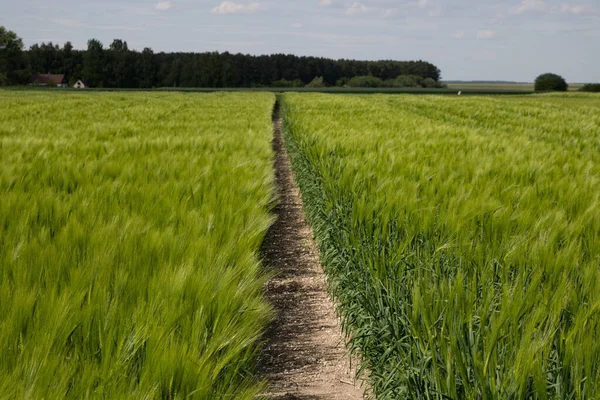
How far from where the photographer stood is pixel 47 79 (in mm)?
93875

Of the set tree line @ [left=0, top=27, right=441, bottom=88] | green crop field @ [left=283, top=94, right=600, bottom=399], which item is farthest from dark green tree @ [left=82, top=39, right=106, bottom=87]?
green crop field @ [left=283, top=94, right=600, bottom=399]

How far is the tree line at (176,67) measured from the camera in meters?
83.1

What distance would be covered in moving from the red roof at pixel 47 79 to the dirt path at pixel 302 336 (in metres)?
98.1

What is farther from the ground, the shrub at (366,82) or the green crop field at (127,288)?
the shrub at (366,82)

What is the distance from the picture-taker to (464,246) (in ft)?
6.95

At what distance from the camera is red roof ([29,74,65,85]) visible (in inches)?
3654

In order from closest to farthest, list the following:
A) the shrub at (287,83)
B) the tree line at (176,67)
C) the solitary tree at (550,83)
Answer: the solitary tree at (550,83) < the tree line at (176,67) < the shrub at (287,83)

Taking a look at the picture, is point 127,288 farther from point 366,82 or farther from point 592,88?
point 366,82

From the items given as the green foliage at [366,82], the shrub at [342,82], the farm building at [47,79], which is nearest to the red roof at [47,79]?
the farm building at [47,79]

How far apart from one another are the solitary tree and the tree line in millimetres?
32674

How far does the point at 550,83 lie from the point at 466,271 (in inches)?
3055

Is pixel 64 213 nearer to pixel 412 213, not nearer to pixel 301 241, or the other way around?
pixel 412 213

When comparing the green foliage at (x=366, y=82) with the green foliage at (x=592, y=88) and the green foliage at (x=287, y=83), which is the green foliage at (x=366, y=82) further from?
the green foliage at (x=592, y=88)

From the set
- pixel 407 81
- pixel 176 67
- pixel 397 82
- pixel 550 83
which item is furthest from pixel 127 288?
pixel 407 81
